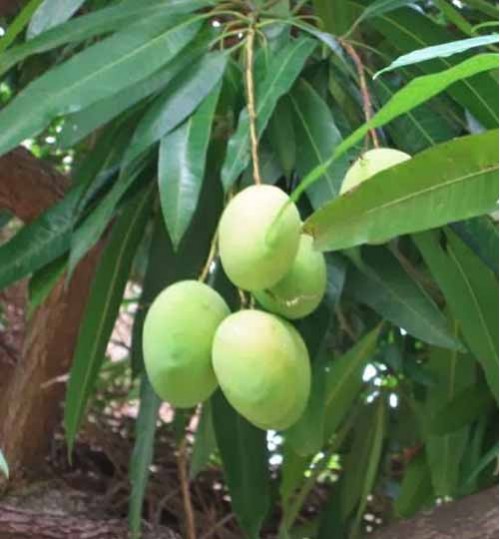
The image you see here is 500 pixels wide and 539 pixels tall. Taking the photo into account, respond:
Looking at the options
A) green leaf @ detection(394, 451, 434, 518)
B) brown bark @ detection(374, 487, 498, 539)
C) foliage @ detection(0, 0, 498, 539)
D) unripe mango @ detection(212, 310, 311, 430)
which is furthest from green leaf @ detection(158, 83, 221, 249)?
green leaf @ detection(394, 451, 434, 518)

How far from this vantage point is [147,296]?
1.17 m

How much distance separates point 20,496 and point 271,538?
30cm

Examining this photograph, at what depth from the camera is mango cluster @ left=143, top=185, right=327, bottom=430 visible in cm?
74

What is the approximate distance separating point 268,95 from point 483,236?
0.20 metres

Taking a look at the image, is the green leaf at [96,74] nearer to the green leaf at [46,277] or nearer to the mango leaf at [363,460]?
the green leaf at [46,277]

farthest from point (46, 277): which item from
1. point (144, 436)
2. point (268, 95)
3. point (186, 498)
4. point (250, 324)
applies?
point (186, 498)

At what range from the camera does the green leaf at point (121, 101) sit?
97cm

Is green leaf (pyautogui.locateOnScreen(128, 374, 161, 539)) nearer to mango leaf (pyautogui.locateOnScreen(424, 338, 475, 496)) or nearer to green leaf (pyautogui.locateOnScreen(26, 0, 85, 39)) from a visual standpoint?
green leaf (pyautogui.locateOnScreen(26, 0, 85, 39))

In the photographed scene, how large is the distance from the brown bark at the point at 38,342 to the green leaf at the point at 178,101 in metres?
0.64

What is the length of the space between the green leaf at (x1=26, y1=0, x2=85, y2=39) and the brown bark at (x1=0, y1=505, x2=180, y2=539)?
483 millimetres

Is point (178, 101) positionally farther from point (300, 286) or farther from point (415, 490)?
point (415, 490)

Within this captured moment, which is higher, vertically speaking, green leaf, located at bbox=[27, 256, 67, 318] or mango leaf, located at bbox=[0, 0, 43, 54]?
mango leaf, located at bbox=[0, 0, 43, 54]

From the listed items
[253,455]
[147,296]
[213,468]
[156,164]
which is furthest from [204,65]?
[213,468]

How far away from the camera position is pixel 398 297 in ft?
3.38
